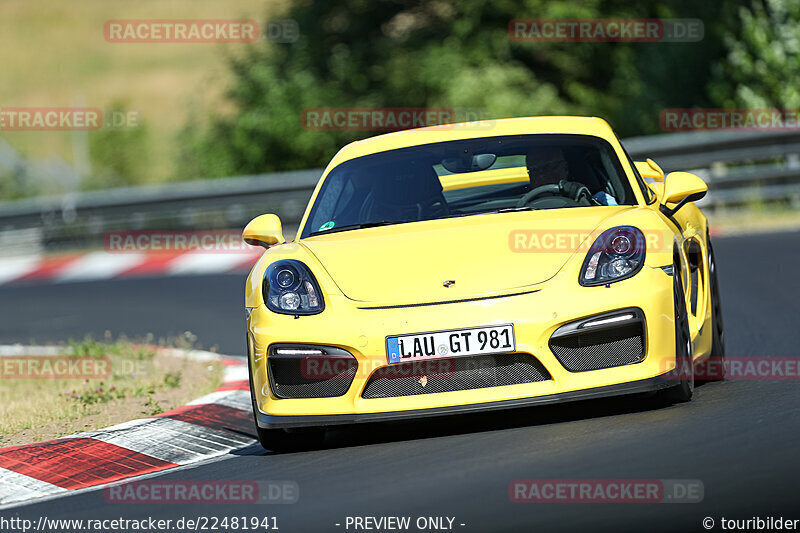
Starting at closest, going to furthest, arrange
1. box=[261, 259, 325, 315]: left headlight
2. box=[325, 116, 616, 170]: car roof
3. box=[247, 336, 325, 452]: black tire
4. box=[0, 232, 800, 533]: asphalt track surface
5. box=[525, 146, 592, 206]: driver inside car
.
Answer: box=[0, 232, 800, 533]: asphalt track surface → box=[261, 259, 325, 315]: left headlight → box=[247, 336, 325, 452]: black tire → box=[525, 146, 592, 206]: driver inside car → box=[325, 116, 616, 170]: car roof

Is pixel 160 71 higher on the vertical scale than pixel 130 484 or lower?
higher

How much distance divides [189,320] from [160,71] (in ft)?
246

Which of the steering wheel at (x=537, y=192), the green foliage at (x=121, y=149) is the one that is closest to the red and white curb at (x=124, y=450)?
the steering wheel at (x=537, y=192)

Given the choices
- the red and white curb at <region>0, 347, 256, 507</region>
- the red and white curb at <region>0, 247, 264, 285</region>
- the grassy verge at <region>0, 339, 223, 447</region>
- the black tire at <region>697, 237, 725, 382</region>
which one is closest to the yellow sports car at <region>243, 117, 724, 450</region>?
the black tire at <region>697, 237, 725, 382</region>

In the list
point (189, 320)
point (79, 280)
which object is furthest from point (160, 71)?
point (189, 320)

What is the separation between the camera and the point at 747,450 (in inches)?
187

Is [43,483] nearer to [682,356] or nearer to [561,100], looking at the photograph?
[682,356]

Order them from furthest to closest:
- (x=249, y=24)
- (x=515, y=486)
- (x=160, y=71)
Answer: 1. (x=160, y=71)
2. (x=249, y=24)
3. (x=515, y=486)

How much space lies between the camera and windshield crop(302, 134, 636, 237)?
252 inches

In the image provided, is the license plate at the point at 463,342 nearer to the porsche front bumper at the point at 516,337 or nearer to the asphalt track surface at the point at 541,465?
the porsche front bumper at the point at 516,337

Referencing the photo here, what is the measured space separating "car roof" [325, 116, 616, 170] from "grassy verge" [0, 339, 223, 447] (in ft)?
6.10

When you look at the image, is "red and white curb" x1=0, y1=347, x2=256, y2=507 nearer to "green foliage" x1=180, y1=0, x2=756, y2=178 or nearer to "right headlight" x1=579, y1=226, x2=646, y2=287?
"right headlight" x1=579, y1=226, x2=646, y2=287

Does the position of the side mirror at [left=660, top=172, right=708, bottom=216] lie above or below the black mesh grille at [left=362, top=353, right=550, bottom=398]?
above

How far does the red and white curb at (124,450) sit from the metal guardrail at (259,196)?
9787 millimetres
